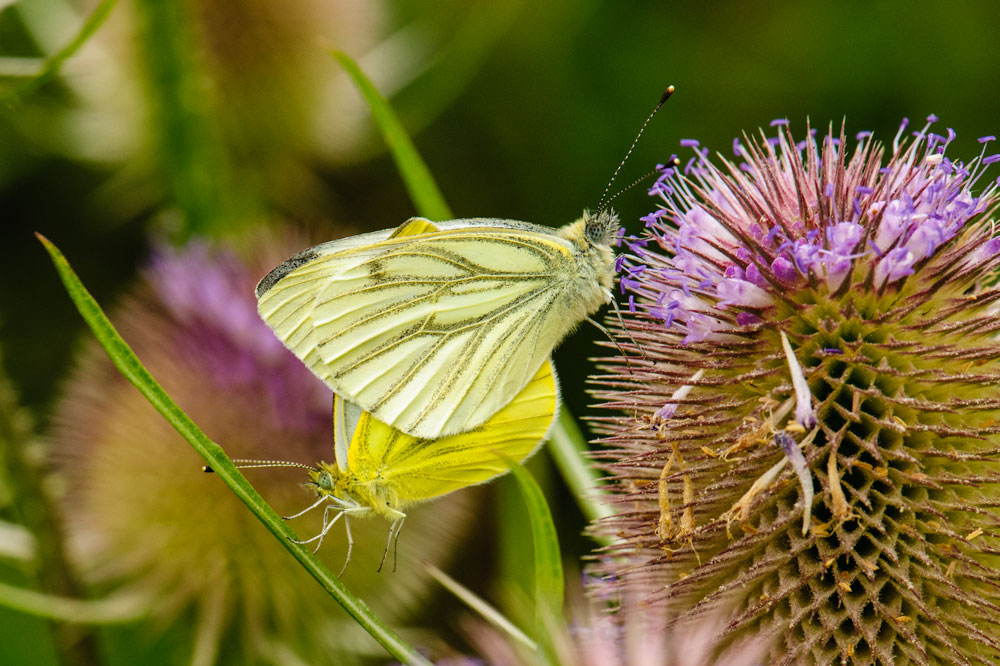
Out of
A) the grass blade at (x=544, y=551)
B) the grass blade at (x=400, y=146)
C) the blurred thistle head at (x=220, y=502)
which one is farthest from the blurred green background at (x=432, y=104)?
the grass blade at (x=544, y=551)

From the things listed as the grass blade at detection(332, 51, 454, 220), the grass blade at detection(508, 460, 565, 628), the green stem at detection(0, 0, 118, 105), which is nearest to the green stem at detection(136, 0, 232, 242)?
the green stem at detection(0, 0, 118, 105)

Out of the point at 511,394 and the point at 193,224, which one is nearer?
the point at 511,394

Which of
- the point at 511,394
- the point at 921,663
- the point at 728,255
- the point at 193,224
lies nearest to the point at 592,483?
the point at 511,394

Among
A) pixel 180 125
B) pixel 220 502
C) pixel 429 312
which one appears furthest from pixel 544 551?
pixel 180 125

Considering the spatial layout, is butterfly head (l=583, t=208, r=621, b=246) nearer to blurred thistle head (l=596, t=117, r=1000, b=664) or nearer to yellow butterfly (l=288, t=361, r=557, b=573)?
yellow butterfly (l=288, t=361, r=557, b=573)

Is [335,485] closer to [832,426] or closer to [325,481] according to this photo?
[325,481]

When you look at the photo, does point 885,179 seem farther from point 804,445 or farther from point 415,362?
point 415,362
